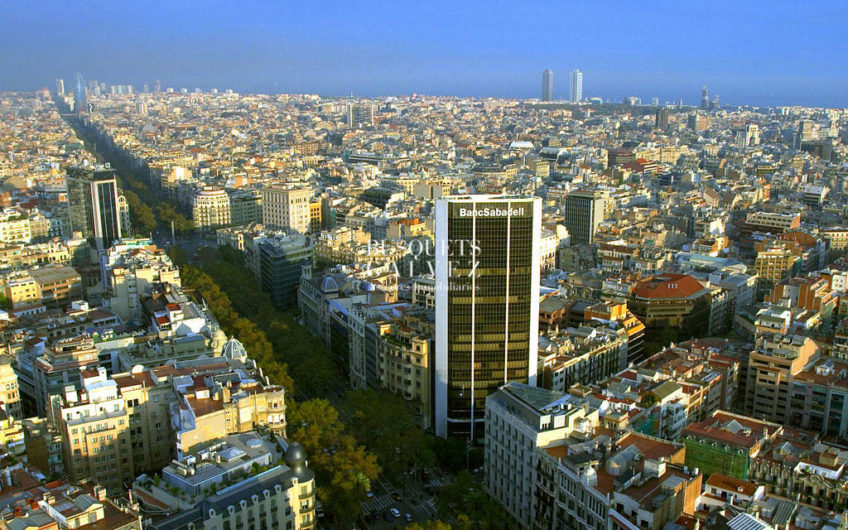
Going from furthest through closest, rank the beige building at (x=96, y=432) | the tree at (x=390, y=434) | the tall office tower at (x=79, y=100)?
the tall office tower at (x=79, y=100) → the tree at (x=390, y=434) → the beige building at (x=96, y=432)

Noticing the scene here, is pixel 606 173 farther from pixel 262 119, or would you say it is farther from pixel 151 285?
pixel 262 119

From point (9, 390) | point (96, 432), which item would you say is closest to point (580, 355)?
point (96, 432)

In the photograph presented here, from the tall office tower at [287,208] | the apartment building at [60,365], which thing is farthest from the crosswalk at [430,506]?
the tall office tower at [287,208]

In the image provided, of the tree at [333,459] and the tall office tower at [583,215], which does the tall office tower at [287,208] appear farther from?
the tree at [333,459]

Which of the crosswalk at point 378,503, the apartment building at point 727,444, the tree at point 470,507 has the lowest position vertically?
the crosswalk at point 378,503

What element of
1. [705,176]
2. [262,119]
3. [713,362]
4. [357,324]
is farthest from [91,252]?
[262,119]

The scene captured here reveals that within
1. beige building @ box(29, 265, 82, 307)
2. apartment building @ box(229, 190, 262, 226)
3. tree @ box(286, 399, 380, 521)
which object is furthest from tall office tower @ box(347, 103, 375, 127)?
tree @ box(286, 399, 380, 521)
